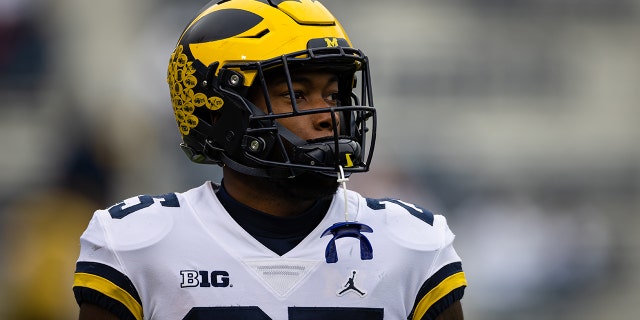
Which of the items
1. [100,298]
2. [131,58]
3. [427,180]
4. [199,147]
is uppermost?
[199,147]

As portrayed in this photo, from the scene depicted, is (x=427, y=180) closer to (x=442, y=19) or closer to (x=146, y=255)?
(x=442, y=19)

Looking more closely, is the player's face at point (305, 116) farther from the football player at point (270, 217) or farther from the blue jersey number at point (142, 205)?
the blue jersey number at point (142, 205)

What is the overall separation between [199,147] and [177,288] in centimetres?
45

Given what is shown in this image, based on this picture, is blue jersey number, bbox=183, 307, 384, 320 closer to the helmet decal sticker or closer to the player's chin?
the player's chin

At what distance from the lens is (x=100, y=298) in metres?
2.98

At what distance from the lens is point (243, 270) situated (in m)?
3.03

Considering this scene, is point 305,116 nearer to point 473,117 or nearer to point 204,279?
point 204,279

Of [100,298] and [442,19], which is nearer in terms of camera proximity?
[100,298]

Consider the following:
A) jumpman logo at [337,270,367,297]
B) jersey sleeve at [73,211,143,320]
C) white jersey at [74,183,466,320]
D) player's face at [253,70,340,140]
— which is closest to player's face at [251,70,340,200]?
player's face at [253,70,340,140]

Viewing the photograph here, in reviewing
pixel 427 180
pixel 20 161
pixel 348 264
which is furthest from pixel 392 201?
pixel 20 161

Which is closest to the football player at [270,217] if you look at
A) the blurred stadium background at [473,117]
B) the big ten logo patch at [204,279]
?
the big ten logo patch at [204,279]

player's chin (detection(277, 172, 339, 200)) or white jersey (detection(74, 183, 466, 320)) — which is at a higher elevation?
player's chin (detection(277, 172, 339, 200))

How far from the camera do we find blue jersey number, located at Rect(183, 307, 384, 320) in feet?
9.79

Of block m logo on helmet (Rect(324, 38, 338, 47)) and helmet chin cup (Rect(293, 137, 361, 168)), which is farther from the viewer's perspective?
block m logo on helmet (Rect(324, 38, 338, 47))
